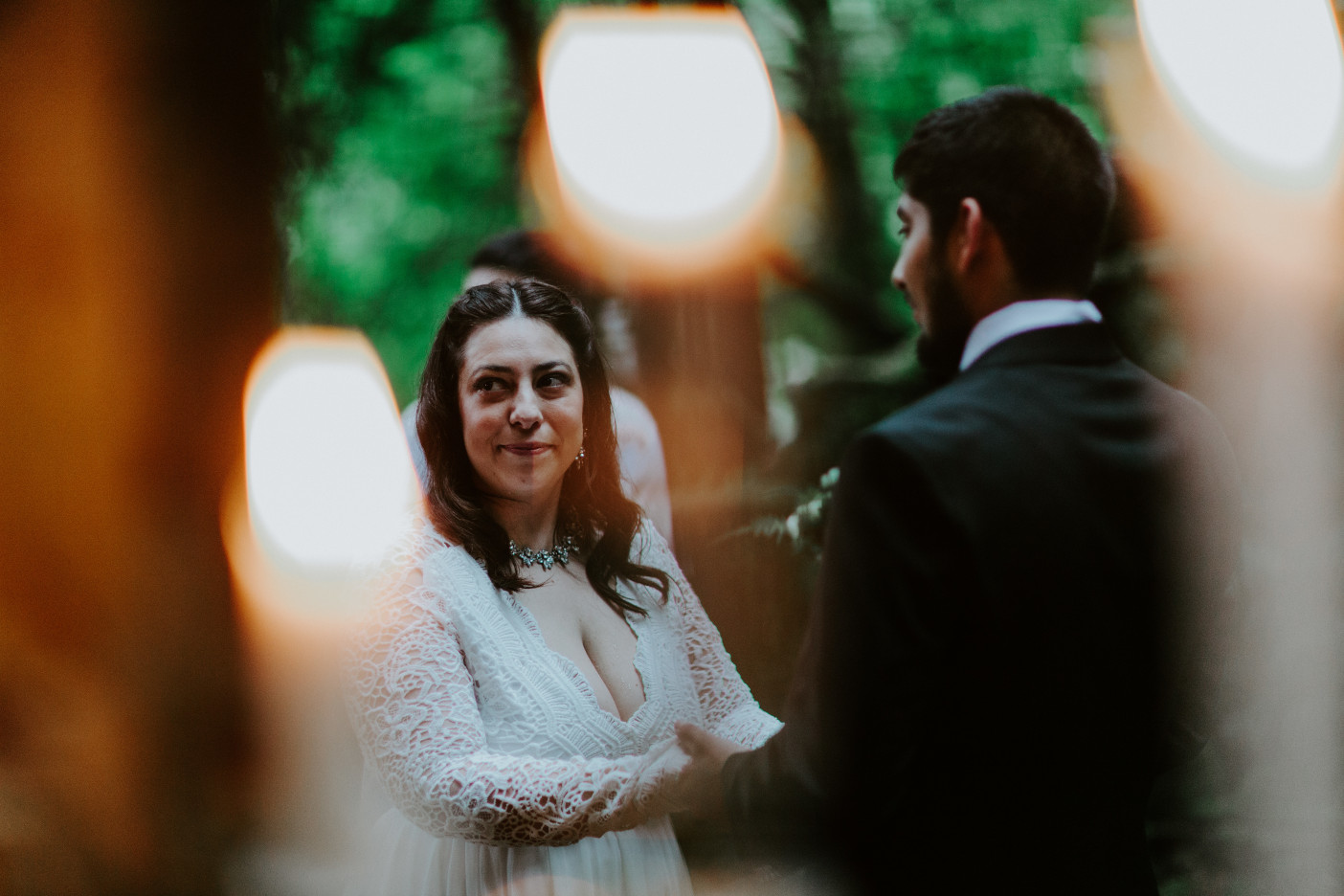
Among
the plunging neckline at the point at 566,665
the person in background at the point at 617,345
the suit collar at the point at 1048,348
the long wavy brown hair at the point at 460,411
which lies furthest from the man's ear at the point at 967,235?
the plunging neckline at the point at 566,665

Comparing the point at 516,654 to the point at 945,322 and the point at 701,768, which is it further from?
the point at 945,322

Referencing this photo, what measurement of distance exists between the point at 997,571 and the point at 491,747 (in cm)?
64

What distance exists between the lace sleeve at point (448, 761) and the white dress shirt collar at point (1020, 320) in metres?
0.68

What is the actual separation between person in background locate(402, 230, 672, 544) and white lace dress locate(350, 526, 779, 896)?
12.5 inches

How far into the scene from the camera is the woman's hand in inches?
47.7

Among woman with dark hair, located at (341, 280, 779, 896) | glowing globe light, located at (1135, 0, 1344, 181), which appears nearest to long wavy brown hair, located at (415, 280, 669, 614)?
woman with dark hair, located at (341, 280, 779, 896)

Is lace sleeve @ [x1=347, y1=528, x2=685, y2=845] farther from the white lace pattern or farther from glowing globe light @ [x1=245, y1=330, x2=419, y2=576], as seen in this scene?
glowing globe light @ [x1=245, y1=330, x2=419, y2=576]

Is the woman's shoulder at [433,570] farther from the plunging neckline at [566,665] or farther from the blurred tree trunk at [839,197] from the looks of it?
the blurred tree trunk at [839,197]

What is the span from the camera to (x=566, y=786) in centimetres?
114

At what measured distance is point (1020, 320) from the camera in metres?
1.18

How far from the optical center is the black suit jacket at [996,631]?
44.0 inches

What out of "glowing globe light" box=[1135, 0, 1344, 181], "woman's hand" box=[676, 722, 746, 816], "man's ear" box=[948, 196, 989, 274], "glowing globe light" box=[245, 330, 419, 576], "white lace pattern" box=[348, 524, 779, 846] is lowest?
"woman's hand" box=[676, 722, 746, 816]

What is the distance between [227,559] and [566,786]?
0.82 m

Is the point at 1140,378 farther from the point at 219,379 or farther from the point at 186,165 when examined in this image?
the point at 186,165
